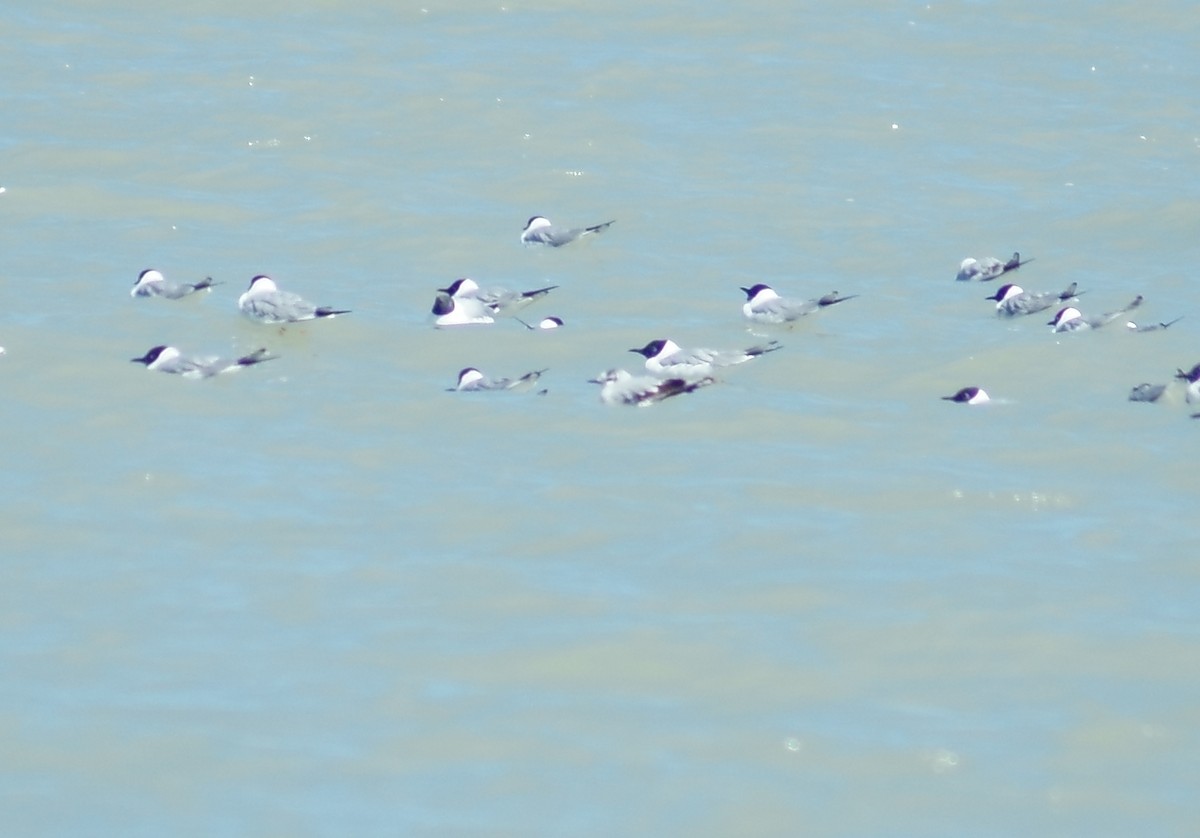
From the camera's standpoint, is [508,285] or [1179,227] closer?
[508,285]

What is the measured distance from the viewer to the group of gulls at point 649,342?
10.8 m

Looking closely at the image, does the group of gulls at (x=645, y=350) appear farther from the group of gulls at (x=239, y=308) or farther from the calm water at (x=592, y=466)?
the group of gulls at (x=239, y=308)

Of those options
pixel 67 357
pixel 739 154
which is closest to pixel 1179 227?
pixel 739 154

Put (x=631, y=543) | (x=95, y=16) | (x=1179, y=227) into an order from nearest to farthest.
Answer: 1. (x=631, y=543)
2. (x=1179, y=227)
3. (x=95, y=16)

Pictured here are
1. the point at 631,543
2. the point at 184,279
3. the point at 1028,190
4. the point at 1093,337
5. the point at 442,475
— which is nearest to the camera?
the point at 631,543

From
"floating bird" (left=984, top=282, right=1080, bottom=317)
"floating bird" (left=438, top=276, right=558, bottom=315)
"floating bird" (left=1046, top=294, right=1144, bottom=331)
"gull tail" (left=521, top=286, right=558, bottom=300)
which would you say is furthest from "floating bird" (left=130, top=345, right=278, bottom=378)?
"floating bird" (left=1046, top=294, right=1144, bottom=331)

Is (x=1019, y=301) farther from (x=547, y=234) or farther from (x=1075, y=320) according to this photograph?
(x=547, y=234)

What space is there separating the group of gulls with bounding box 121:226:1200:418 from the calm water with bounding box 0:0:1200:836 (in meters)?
0.15

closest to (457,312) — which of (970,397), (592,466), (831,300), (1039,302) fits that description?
(831,300)

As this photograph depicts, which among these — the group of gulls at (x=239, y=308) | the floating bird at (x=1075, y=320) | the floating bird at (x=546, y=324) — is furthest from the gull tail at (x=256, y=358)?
the floating bird at (x=1075, y=320)

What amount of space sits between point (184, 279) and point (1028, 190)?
24.8 feet

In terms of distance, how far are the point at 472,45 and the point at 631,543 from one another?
12151 millimetres

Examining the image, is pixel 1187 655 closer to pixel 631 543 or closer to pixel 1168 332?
pixel 631 543

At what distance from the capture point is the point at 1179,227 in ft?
48.3
